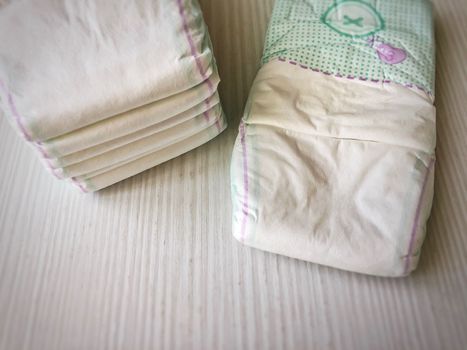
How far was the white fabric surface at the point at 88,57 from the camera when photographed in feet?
1.78

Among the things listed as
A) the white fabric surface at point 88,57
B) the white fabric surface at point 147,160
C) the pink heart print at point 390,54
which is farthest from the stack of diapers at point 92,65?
the pink heart print at point 390,54

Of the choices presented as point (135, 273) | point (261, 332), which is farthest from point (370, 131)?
point (135, 273)

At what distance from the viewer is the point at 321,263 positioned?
26.2 inches

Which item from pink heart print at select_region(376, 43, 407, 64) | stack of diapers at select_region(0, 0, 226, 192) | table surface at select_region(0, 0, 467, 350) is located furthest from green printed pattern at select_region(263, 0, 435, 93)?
stack of diapers at select_region(0, 0, 226, 192)

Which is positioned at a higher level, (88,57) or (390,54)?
(88,57)

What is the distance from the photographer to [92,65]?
0.55m

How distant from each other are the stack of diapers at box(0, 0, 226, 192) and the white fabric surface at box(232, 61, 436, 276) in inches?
7.3

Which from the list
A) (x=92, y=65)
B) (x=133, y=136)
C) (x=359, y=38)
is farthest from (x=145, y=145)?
(x=359, y=38)

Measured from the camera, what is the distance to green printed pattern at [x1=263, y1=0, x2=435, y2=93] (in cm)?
77

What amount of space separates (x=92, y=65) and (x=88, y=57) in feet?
0.05

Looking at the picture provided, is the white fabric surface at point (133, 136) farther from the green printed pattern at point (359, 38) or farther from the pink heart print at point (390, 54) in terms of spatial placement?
the pink heart print at point (390, 54)

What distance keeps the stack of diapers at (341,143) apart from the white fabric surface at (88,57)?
224mm

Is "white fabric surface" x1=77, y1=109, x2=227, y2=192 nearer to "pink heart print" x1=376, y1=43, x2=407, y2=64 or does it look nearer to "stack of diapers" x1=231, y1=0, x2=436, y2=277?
"stack of diapers" x1=231, y1=0, x2=436, y2=277

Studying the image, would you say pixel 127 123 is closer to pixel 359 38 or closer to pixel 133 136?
pixel 133 136
